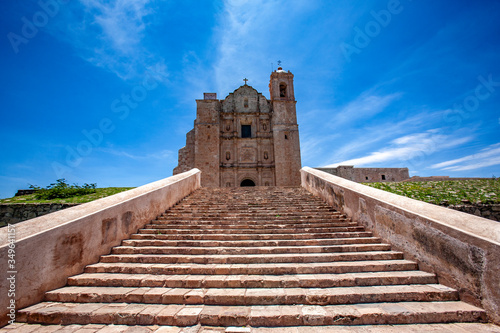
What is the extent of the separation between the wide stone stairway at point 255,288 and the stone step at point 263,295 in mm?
12

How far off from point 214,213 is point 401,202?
173 inches

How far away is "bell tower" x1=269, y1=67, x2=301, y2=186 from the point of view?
20.1 metres

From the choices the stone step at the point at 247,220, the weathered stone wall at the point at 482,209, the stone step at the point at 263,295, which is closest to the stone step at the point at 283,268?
the stone step at the point at 263,295

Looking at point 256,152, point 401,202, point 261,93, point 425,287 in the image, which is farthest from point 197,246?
point 261,93

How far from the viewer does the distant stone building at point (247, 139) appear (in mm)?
19891

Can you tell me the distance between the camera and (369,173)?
20891 millimetres

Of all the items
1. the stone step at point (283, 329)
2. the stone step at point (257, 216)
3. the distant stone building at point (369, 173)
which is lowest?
the stone step at point (283, 329)

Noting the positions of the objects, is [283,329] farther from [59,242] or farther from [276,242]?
[59,242]

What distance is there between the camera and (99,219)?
13.4ft

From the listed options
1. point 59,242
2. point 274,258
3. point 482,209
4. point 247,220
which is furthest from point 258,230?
point 482,209

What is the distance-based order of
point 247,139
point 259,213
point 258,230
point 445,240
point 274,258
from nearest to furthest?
point 445,240 → point 274,258 → point 258,230 → point 259,213 → point 247,139

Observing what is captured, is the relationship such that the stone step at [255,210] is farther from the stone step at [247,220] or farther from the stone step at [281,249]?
the stone step at [281,249]

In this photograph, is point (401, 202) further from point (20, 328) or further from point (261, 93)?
point (261, 93)

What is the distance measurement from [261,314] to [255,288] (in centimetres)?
56
